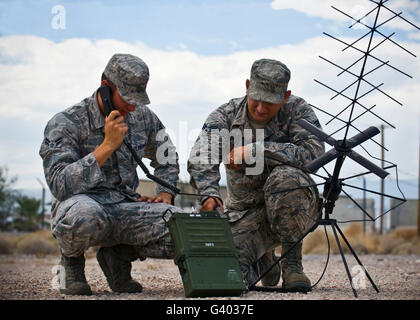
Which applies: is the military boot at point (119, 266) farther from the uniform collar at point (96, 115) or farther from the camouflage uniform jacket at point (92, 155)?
the uniform collar at point (96, 115)

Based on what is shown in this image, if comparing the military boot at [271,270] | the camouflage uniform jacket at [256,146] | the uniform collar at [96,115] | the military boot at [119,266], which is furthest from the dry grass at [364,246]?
the uniform collar at [96,115]

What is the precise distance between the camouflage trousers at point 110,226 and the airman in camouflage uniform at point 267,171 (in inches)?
16.4

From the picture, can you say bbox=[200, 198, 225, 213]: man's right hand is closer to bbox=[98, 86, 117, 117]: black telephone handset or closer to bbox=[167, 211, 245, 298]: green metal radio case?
bbox=[167, 211, 245, 298]: green metal radio case

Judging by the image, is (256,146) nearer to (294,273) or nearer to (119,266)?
(294,273)

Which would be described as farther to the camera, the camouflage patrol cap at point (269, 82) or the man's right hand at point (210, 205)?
the camouflage patrol cap at point (269, 82)

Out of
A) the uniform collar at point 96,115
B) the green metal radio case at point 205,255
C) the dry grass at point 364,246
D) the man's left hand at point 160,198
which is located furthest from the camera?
the dry grass at point 364,246

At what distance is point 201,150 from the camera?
5.37 metres

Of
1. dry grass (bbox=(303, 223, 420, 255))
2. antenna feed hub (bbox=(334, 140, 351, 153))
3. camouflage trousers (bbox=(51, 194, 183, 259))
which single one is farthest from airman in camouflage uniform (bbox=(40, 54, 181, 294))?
dry grass (bbox=(303, 223, 420, 255))

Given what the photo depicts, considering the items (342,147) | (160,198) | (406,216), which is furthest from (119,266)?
(406,216)

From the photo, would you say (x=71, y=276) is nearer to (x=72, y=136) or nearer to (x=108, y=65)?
(x=72, y=136)

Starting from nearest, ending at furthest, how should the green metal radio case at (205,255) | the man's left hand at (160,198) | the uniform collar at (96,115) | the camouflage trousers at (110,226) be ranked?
the green metal radio case at (205,255) → the camouflage trousers at (110,226) → the uniform collar at (96,115) → the man's left hand at (160,198)

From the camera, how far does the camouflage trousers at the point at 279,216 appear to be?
16.9ft

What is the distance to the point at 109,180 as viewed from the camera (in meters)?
5.25
